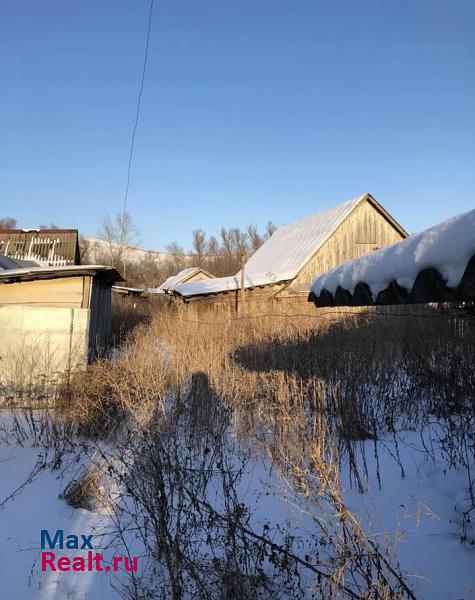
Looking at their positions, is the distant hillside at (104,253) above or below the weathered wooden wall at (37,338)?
above

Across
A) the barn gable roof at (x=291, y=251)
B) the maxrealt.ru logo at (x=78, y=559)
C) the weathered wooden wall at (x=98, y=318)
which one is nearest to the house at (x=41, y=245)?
the barn gable roof at (x=291, y=251)

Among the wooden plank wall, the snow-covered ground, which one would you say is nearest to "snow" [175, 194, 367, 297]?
the wooden plank wall

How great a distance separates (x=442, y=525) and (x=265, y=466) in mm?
1803

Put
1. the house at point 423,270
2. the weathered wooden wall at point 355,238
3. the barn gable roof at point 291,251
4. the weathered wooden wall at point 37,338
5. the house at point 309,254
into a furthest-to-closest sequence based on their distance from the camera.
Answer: the weathered wooden wall at point 355,238, the barn gable roof at point 291,251, the house at point 309,254, the weathered wooden wall at point 37,338, the house at point 423,270

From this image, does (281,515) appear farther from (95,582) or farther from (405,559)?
(95,582)

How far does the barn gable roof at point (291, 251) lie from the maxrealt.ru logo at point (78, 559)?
14086 mm

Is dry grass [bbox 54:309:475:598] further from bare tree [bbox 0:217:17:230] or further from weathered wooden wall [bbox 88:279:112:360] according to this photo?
bare tree [bbox 0:217:17:230]

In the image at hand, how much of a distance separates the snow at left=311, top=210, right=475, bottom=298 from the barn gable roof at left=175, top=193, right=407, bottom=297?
14.5 m

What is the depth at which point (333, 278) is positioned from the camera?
3234 mm

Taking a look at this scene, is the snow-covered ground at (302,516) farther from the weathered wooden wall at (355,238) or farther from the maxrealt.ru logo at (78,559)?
the weathered wooden wall at (355,238)

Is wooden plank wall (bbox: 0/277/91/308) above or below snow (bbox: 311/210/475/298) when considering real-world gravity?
below

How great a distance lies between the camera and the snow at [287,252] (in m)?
18.1

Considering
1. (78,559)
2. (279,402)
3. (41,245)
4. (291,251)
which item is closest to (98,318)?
(279,402)

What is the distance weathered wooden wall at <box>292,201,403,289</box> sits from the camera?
63.4ft
